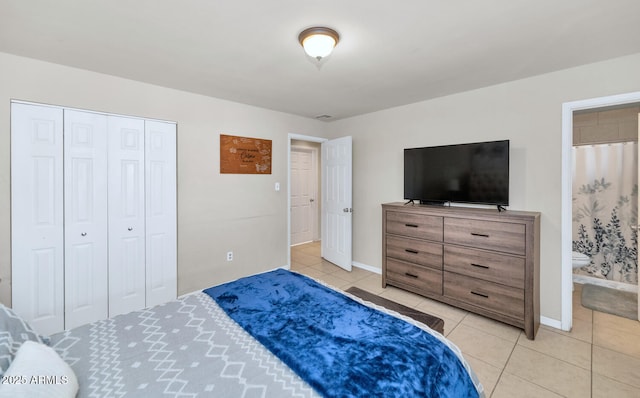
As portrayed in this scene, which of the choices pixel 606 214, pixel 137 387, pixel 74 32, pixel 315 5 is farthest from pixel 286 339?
pixel 606 214

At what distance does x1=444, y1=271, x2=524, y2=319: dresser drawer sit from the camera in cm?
251

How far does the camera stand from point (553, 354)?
87.0 inches

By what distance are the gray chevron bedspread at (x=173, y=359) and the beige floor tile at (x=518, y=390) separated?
1.52 m

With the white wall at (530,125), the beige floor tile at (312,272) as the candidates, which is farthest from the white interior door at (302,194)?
the white wall at (530,125)

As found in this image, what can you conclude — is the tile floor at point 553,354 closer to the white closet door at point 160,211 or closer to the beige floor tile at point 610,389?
the beige floor tile at point 610,389

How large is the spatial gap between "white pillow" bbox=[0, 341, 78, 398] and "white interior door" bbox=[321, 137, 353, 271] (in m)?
3.43

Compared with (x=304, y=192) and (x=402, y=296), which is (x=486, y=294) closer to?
(x=402, y=296)

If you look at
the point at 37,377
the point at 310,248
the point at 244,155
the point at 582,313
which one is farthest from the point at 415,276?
the point at 37,377

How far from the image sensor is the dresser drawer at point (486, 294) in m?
2.51

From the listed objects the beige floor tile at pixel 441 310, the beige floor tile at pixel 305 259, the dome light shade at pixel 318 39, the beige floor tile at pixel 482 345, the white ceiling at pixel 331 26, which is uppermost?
the white ceiling at pixel 331 26

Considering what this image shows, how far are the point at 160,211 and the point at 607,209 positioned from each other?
5.32 m

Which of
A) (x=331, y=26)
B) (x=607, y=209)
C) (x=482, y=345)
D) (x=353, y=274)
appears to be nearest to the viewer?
(x=331, y=26)

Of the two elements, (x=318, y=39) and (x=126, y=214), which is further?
(x=126, y=214)

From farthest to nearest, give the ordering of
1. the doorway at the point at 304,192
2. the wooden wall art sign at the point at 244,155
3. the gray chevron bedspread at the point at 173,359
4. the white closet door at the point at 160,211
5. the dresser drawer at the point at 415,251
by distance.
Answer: the doorway at the point at 304,192, the wooden wall art sign at the point at 244,155, the dresser drawer at the point at 415,251, the white closet door at the point at 160,211, the gray chevron bedspread at the point at 173,359
